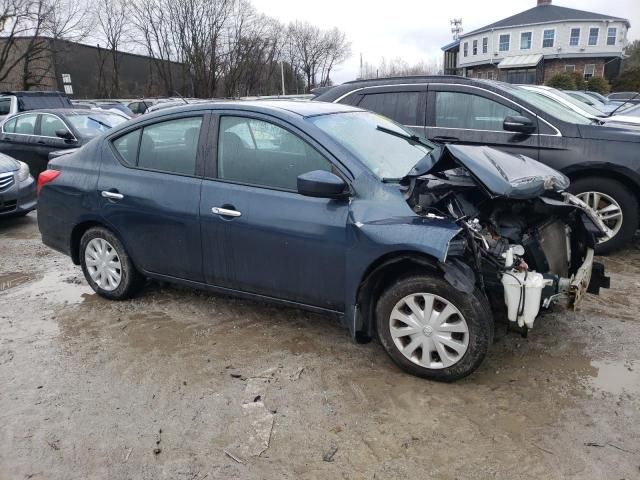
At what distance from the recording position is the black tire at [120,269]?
434 cm

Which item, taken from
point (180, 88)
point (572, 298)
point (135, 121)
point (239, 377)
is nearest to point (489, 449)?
point (572, 298)

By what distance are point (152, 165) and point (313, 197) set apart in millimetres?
1530

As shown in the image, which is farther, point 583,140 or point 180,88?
point 180,88

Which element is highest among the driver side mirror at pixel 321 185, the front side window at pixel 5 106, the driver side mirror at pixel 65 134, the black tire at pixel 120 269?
the front side window at pixel 5 106

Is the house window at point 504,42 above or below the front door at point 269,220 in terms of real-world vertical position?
above

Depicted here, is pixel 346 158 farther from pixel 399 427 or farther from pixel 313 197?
pixel 399 427

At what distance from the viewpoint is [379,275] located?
3.23m

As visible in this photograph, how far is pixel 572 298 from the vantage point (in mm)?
3297

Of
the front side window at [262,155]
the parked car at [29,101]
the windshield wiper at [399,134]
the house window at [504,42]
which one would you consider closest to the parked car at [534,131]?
the windshield wiper at [399,134]

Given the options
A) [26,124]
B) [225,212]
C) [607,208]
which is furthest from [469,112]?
[26,124]

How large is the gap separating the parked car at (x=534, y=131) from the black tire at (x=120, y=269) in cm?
338

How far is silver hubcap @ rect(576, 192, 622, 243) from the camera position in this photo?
527cm

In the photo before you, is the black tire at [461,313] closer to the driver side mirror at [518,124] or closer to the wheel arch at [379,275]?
the wheel arch at [379,275]

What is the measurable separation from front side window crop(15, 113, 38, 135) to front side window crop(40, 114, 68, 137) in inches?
8.3
